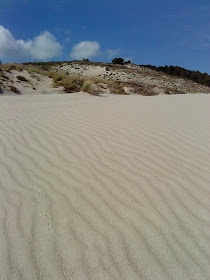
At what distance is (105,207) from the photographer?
5.91 feet

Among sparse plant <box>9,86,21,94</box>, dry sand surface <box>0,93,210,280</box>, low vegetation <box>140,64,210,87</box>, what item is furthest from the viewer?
low vegetation <box>140,64,210,87</box>

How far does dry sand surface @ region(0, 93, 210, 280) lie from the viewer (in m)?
1.35

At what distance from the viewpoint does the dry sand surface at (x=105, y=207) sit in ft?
4.42

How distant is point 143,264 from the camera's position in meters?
1.35

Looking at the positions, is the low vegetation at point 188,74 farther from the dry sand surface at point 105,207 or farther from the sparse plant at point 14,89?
the dry sand surface at point 105,207

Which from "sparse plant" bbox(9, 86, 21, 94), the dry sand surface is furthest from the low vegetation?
the dry sand surface

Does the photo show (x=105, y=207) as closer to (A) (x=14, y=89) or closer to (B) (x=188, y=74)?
(A) (x=14, y=89)

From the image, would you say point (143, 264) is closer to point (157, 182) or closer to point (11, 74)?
point (157, 182)

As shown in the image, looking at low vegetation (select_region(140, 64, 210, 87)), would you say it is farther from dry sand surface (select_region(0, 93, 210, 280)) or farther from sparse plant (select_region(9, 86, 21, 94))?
dry sand surface (select_region(0, 93, 210, 280))

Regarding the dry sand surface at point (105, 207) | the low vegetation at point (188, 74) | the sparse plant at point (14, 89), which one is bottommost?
the dry sand surface at point (105, 207)

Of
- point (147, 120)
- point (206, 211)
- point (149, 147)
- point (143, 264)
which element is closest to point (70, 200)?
point (143, 264)

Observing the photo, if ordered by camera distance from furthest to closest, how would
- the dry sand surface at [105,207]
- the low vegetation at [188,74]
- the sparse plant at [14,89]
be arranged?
the low vegetation at [188,74] < the sparse plant at [14,89] < the dry sand surface at [105,207]

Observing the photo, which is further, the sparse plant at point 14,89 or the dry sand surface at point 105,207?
the sparse plant at point 14,89

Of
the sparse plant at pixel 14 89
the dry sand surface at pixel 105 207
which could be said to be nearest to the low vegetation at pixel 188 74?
the sparse plant at pixel 14 89
